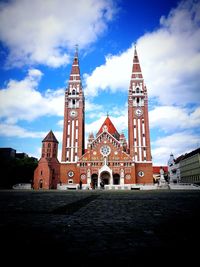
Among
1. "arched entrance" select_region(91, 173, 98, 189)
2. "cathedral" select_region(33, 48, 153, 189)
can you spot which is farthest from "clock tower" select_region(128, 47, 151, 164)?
"arched entrance" select_region(91, 173, 98, 189)

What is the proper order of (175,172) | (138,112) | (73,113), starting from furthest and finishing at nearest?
(175,172) → (73,113) → (138,112)

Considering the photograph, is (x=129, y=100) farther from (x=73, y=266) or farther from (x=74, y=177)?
(x=73, y=266)

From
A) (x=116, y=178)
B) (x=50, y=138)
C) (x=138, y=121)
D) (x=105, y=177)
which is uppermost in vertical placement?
(x=138, y=121)

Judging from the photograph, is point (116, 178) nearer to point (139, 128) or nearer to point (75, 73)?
point (139, 128)

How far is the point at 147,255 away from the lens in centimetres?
265

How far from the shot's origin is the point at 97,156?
49844 mm

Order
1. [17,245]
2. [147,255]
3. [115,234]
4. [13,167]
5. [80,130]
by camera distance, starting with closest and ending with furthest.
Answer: [147,255] < [17,245] < [115,234] < [13,167] < [80,130]

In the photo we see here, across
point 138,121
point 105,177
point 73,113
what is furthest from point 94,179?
point 138,121

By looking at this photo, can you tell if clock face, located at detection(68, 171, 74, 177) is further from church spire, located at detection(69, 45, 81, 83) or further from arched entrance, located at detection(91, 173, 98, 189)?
church spire, located at detection(69, 45, 81, 83)

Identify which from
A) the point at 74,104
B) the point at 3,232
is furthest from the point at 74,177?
the point at 3,232

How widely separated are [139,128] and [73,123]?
1590 centimetres

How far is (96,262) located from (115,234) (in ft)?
4.56

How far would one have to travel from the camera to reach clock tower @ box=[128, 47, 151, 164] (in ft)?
164

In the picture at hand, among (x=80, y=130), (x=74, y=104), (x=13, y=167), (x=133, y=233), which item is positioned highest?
(x=74, y=104)
